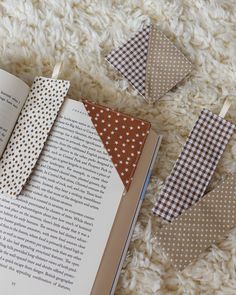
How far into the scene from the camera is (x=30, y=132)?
73 centimetres

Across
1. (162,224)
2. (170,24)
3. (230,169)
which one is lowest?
(162,224)

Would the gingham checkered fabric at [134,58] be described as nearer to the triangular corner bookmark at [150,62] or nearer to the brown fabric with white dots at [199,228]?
the triangular corner bookmark at [150,62]

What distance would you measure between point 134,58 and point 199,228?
11.9 inches

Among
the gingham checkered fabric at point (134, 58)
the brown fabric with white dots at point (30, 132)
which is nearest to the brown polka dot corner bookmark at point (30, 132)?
the brown fabric with white dots at point (30, 132)

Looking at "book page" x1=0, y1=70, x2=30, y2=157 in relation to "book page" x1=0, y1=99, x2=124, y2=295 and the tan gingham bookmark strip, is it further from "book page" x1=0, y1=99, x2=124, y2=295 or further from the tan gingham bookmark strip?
the tan gingham bookmark strip

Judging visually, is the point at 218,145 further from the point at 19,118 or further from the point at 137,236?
the point at 19,118

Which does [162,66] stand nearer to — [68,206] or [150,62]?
[150,62]

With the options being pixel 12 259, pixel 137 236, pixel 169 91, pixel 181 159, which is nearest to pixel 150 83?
pixel 169 91

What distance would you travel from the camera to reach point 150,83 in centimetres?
77

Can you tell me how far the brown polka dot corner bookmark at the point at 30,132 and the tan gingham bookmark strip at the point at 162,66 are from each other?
0.14 metres

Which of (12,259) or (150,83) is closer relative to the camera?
(12,259)

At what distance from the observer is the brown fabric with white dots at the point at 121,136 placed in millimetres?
708

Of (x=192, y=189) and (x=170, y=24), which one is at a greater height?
(x=170, y=24)

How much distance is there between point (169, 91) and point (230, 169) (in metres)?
0.16
